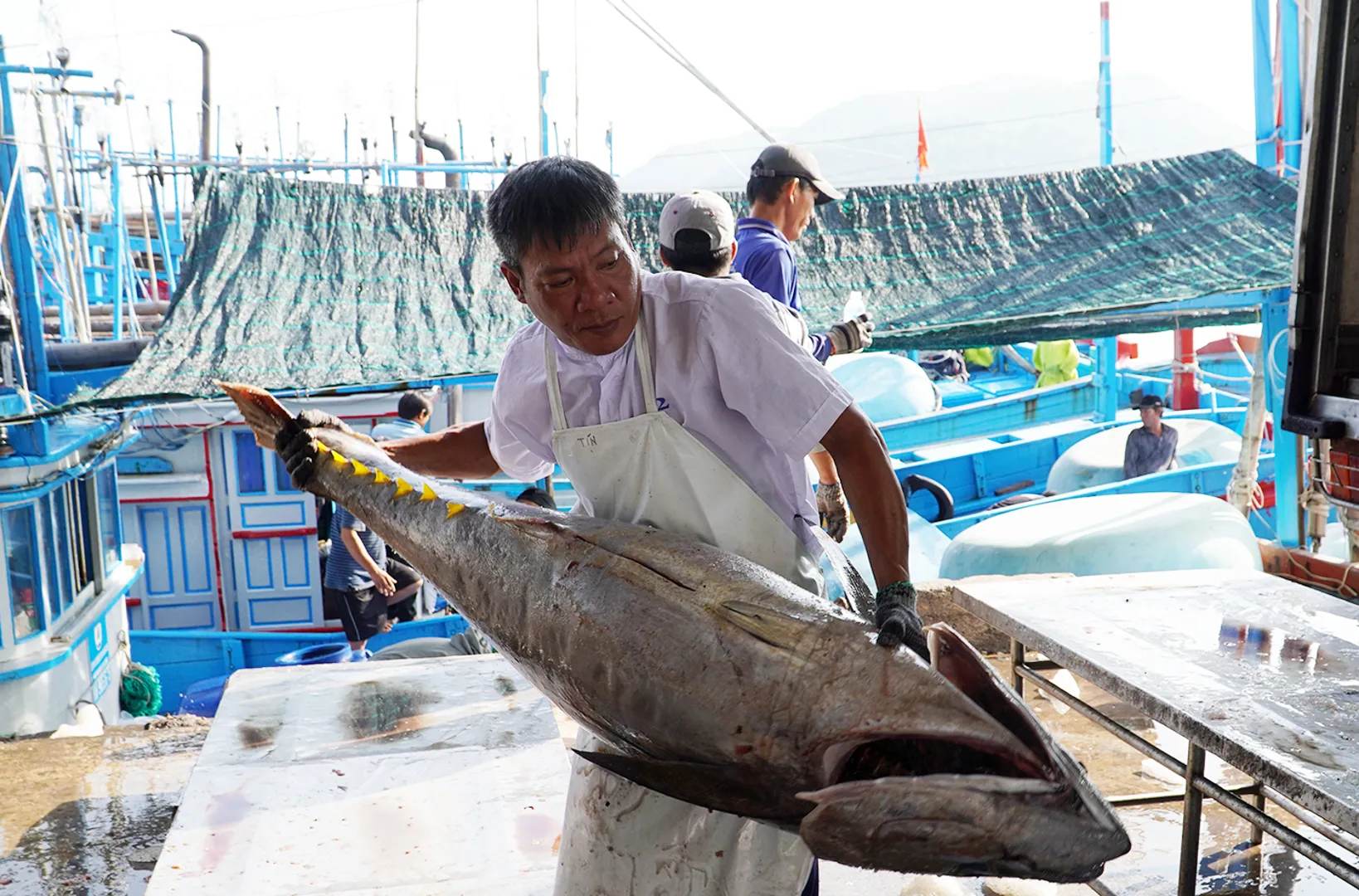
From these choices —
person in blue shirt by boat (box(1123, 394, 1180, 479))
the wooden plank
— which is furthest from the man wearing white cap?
person in blue shirt by boat (box(1123, 394, 1180, 479))

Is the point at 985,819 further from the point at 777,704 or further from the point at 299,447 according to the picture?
the point at 299,447

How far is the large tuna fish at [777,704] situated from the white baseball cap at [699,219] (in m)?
2.13

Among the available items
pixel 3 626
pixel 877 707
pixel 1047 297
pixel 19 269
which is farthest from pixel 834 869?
pixel 19 269

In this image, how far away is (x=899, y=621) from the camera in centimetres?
150

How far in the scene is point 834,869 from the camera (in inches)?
141

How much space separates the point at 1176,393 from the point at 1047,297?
39.8ft

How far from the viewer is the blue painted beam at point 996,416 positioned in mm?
15133

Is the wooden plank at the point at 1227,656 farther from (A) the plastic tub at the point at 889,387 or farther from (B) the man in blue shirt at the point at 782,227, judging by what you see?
(A) the plastic tub at the point at 889,387

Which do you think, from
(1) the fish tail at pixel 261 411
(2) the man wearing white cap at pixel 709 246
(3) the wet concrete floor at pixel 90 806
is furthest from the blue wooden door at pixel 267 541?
(1) the fish tail at pixel 261 411

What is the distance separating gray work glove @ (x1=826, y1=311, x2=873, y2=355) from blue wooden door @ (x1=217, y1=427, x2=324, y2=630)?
7147mm

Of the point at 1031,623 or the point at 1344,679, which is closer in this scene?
the point at 1344,679

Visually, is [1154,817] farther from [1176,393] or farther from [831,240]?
[1176,393]

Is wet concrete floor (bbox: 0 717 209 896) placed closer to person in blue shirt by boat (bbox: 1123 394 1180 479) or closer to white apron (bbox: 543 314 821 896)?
white apron (bbox: 543 314 821 896)

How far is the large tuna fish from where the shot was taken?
129cm
